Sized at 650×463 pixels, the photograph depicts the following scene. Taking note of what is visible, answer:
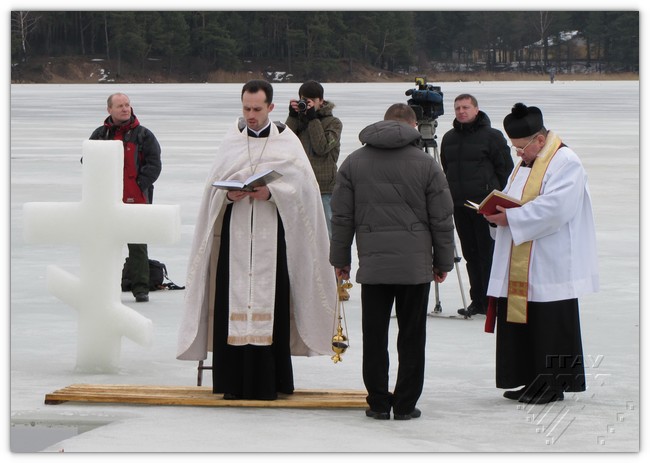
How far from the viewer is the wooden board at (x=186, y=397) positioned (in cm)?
768

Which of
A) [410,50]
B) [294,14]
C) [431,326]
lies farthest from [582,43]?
[431,326]

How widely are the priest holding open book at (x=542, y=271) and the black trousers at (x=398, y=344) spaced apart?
787mm

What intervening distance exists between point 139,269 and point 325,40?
4648cm

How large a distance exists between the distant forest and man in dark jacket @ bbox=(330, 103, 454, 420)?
45748 mm

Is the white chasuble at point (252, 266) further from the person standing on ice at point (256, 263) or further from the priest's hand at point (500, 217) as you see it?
the priest's hand at point (500, 217)

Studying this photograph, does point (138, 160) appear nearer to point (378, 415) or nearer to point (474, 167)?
point (474, 167)

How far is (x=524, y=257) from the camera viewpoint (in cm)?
A: 794

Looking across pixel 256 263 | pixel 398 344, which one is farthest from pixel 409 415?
pixel 256 263

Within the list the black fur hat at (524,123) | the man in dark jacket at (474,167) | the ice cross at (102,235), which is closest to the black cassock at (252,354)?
the ice cross at (102,235)

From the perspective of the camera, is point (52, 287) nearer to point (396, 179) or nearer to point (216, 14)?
point (396, 179)

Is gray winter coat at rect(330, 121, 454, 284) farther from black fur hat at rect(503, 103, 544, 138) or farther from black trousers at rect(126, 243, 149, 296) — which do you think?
black trousers at rect(126, 243, 149, 296)

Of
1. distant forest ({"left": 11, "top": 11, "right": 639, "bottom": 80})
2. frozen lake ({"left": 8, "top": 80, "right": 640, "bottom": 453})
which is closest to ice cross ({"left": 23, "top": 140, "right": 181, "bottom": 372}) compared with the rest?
frozen lake ({"left": 8, "top": 80, "right": 640, "bottom": 453})

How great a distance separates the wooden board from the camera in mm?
7684

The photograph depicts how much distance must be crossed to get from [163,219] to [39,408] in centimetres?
146
